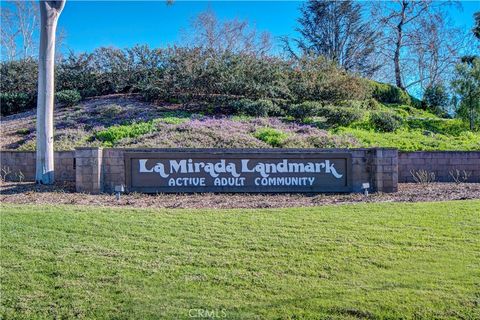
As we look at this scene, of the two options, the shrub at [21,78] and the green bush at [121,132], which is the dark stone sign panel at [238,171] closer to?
the green bush at [121,132]

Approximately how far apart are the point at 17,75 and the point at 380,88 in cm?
1555

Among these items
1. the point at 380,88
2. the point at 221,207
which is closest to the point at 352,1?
the point at 380,88

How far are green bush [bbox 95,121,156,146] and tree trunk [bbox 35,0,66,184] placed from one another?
8.65 ft

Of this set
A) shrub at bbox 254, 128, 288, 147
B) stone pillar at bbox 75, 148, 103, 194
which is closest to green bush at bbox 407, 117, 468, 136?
shrub at bbox 254, 128, 288, 147

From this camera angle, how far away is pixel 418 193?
30.3 feet

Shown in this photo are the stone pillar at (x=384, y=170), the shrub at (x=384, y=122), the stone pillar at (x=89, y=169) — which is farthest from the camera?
the shrub at (x=384, y=122)

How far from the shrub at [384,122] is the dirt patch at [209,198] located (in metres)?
6.06

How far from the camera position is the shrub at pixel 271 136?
1278cm

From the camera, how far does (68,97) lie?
671 inches

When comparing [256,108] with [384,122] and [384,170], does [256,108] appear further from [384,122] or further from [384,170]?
[384,170]

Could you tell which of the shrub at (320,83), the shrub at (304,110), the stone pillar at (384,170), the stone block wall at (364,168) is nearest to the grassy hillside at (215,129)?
the shrub at (304,110)

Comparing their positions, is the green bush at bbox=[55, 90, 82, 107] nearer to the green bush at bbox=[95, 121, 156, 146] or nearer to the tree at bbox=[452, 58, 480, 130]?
the green bush at bbox=[95, 121, 156, 146]

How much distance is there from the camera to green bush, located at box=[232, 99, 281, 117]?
619 inches

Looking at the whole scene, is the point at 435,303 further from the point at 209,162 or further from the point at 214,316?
the point at 209,162
